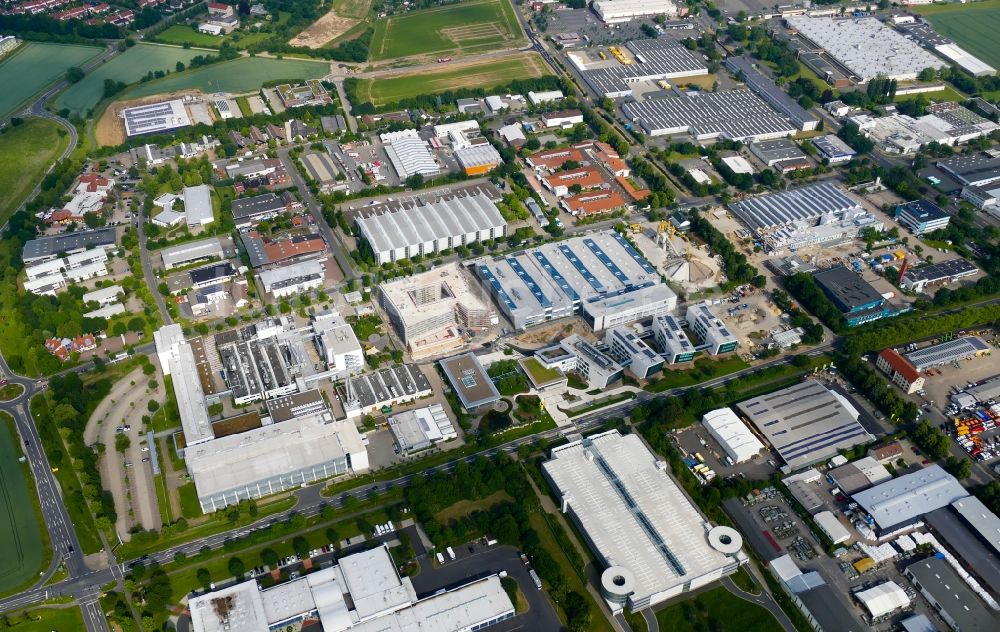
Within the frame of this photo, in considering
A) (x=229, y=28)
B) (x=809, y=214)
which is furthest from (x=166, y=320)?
(x=229, y=28)

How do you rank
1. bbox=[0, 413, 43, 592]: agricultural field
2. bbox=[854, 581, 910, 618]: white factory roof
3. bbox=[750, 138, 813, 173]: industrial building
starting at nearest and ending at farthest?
bbox=[854, 581, 910, 618]: white factory roof
bbox=[0, 413, 43, 592]: agricultural field
bbox=[750, 138, 813, 173]: industrial building

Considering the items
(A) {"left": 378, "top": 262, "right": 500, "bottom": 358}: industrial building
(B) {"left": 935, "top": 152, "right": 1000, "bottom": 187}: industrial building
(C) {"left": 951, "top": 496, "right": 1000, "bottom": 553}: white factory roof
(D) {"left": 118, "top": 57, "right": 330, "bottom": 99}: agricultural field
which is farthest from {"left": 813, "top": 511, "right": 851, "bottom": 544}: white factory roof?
(D) {"left": 118, "top": 57, "right": 330, "bottom": 99}: agricultural field

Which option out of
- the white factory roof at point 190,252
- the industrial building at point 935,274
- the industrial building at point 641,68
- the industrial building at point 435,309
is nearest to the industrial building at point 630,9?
the industrial building at point 641,68

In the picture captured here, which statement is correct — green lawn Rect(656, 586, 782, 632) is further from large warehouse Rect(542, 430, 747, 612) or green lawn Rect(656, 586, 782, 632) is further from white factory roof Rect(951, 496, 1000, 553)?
white factory roof Rect(951, 496, 1000, 553)

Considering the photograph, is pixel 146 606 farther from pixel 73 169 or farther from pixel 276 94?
pixel 276 94

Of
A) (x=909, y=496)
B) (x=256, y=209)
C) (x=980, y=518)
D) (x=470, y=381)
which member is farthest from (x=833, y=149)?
(x=256, y=209)

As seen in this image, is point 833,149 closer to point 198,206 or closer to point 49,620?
point 198,206
